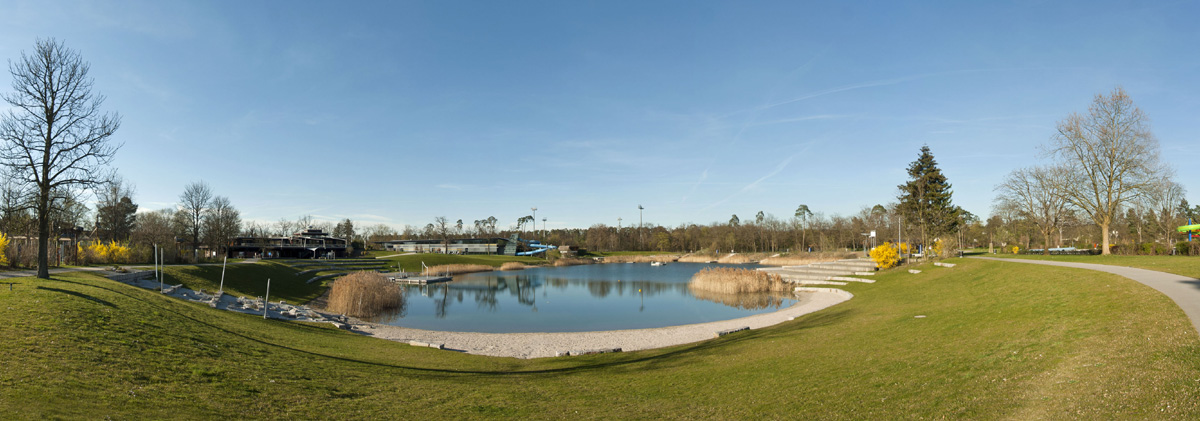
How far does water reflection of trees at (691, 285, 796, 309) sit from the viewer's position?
97.4 ft

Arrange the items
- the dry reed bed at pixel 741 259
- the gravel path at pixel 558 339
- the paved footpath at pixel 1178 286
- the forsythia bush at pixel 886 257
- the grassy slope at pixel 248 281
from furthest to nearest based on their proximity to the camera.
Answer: the dry reed bed at pixel 741 259, the forsythia bush at pixel 886 257, the grassy slope at pixel 248 281, the gravel path at pixel 558 339, the paved footpath at pixel 1178 286

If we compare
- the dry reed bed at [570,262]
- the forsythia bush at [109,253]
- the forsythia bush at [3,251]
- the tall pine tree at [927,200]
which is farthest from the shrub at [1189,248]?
the dry reed bed at [570,262]

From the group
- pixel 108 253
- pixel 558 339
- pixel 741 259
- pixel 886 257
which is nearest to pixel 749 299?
pixel 886 257

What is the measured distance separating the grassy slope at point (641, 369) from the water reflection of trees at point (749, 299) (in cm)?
1418

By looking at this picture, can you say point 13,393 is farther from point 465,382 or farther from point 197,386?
point 465,382

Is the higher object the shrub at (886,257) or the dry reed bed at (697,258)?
the shrub at (886,257)

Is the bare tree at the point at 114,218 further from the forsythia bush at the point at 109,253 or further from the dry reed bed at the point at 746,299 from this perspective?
the dry reed bed at the point at 746,299

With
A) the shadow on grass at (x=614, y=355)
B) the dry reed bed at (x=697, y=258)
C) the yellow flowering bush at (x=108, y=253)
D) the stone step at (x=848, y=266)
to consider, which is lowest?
the dry reed bed at (x=697, y=258)

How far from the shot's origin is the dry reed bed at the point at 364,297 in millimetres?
26266

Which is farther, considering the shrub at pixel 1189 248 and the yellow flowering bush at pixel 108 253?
the yellow flowering bush at pixel 108 253

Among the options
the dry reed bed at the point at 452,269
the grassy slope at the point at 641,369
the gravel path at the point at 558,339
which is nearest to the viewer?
the grassy slope at the point at 641,369

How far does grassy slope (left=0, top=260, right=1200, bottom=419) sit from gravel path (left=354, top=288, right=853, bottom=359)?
5.23 feet

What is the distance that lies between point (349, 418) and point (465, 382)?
3462 mm

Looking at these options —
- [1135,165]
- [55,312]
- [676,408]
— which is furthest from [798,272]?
[55,312]
